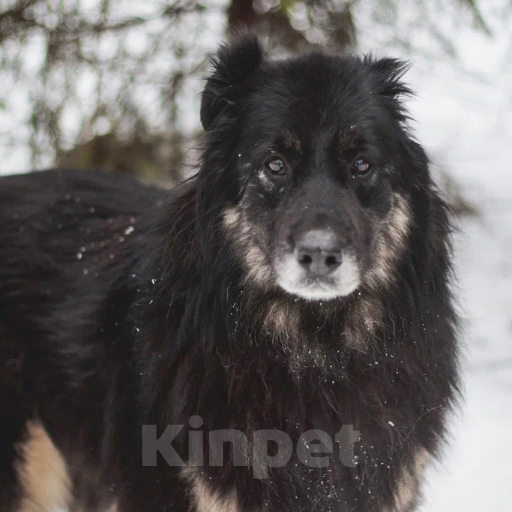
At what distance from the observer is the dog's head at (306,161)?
8.93ft

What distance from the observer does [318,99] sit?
2.89 meters

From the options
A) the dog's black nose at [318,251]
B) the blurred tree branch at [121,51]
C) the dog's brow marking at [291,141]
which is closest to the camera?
the dog's black nose at [318,251]

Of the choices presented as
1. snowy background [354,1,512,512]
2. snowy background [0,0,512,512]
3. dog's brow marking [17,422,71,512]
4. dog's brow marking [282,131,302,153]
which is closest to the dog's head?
dog's brow marking [282,131,302,153]

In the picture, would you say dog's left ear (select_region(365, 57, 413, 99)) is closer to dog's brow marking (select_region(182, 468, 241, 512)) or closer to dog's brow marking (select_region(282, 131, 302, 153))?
dog's brow marking (select_region(282, 131, 302, 153))

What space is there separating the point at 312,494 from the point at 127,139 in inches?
182

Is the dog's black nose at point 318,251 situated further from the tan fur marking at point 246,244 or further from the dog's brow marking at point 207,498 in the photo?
the dog's brow marking at point 207,498

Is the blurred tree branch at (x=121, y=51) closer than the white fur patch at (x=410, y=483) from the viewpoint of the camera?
No

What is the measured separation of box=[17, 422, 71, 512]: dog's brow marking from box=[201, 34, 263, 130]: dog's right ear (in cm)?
181

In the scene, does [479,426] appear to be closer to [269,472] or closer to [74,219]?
[269,472]

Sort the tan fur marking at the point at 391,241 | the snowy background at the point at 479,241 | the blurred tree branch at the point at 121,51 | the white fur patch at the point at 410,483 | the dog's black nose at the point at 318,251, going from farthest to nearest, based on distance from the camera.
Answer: the blurred tree branch at the point at 121,51
the snowy background at the point at 479,241
the white fur patch at the point at 410,483
the tan fur marking at the point at 391,241
the dog's black nose at the point at 318,251

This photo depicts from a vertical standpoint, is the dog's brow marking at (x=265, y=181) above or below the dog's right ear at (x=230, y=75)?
below

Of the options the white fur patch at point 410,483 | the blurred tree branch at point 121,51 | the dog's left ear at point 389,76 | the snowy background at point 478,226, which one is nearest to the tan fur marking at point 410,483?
the white fur patch at point 410,483

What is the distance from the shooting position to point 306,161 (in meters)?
2.84

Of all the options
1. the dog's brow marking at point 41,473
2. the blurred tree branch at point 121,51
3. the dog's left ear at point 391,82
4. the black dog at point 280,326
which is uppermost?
the blurred tree branch at point 121,51
